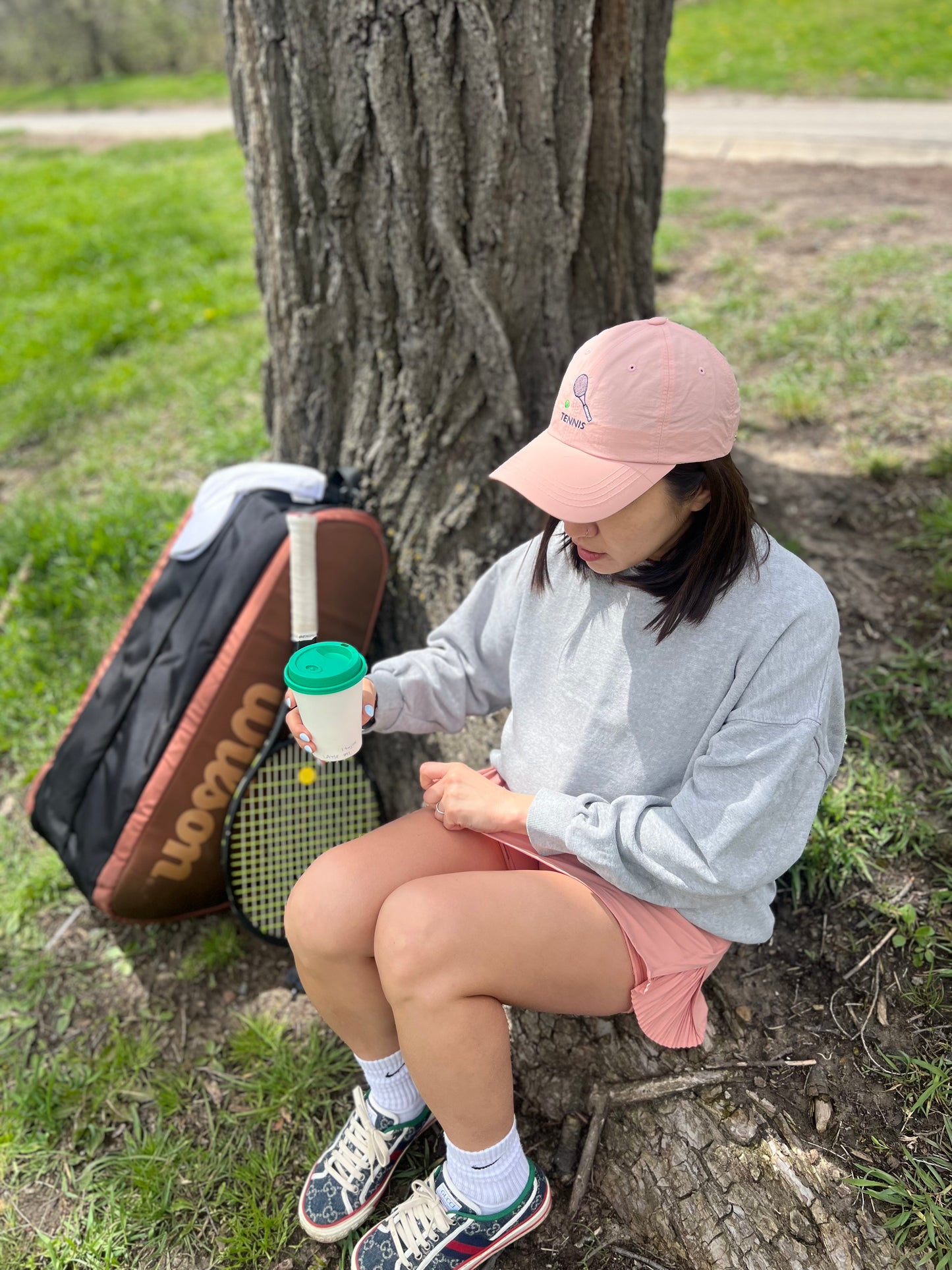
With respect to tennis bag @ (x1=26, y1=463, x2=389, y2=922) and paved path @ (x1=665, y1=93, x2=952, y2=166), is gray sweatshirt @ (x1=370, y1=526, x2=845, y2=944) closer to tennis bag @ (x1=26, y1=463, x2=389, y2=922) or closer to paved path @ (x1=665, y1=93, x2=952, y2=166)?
tennis bag @ (x1=26, y1=463, x2=389, y2=922)

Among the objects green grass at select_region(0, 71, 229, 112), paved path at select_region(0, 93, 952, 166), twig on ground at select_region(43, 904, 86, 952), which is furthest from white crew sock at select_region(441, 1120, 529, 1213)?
green grass at select_region(0, 71, 229, 112)

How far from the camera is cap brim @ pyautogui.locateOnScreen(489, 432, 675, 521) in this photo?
132 centimetres

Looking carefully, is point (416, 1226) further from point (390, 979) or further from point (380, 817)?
point (380, 817)

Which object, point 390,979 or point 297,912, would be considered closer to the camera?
point 390,979

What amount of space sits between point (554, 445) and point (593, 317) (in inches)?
42.4

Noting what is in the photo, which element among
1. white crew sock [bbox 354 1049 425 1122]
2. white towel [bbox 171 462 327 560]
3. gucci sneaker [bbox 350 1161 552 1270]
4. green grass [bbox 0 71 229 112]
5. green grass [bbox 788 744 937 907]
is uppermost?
green grass [bbox 0 71 229 112]

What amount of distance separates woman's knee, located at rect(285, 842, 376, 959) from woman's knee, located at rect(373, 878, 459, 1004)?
7cm

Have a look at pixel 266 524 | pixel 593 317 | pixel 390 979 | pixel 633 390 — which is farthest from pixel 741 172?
pixel 390 979

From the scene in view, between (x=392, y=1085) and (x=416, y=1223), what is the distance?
218mm

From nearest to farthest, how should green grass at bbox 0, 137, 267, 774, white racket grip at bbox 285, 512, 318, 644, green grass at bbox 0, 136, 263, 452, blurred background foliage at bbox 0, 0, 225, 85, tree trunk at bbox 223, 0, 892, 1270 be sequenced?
white racket grip at bbox 285, 512, 318, 644, tree trunk at bbox 223, 0, 892, 1270, green grass at bbox 0, 137, 267, 774, green grass at bbox 0, 136, 263, 452, blurred background foliage at bbox 0, 0, 225, 85

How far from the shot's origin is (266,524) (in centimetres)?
214

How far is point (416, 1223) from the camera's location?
5.14ft

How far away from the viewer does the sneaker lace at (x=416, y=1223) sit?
60.7 inches

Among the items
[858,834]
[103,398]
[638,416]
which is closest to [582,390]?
[638,416]
